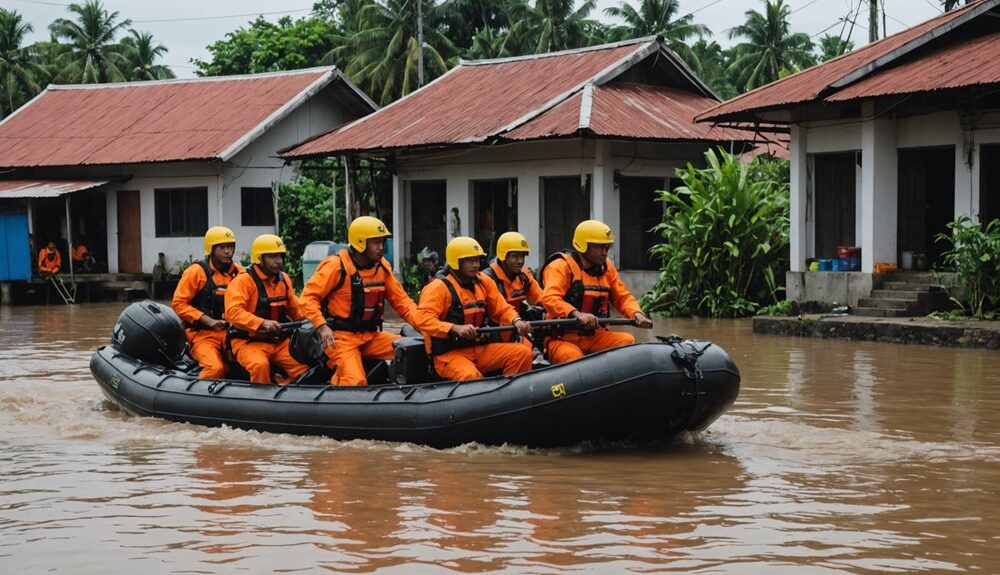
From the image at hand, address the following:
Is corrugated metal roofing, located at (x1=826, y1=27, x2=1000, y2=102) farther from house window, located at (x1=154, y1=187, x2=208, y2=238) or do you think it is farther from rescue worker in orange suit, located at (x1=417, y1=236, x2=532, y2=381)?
house window, located at (x1=154, y1=187, x2=208, y2=238)

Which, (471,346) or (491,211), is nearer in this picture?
(471,346)

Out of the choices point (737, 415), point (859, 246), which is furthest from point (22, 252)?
point (737, 415)

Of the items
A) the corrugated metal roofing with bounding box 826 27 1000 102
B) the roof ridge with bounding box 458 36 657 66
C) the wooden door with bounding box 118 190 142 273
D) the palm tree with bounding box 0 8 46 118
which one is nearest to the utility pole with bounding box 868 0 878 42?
the roof ridge with bounding box 458 36 657 66

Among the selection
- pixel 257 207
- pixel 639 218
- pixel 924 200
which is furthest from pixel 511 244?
pixel 257 207

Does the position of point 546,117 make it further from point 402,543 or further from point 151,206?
point 402,543

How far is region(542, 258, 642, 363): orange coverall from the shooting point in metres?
9.66

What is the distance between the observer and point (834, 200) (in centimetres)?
1928

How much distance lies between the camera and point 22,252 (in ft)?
89.1

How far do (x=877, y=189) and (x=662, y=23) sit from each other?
24.6m

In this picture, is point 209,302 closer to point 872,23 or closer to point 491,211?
point 491,211

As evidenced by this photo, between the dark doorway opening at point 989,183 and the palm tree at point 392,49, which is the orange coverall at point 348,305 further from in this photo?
the palm tree at point 392,49

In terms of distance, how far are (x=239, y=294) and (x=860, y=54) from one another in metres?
12.4

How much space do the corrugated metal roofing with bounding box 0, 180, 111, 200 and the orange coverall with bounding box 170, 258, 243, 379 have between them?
17.2 metres

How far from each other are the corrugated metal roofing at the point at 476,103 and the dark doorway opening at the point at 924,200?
6.85 meters
